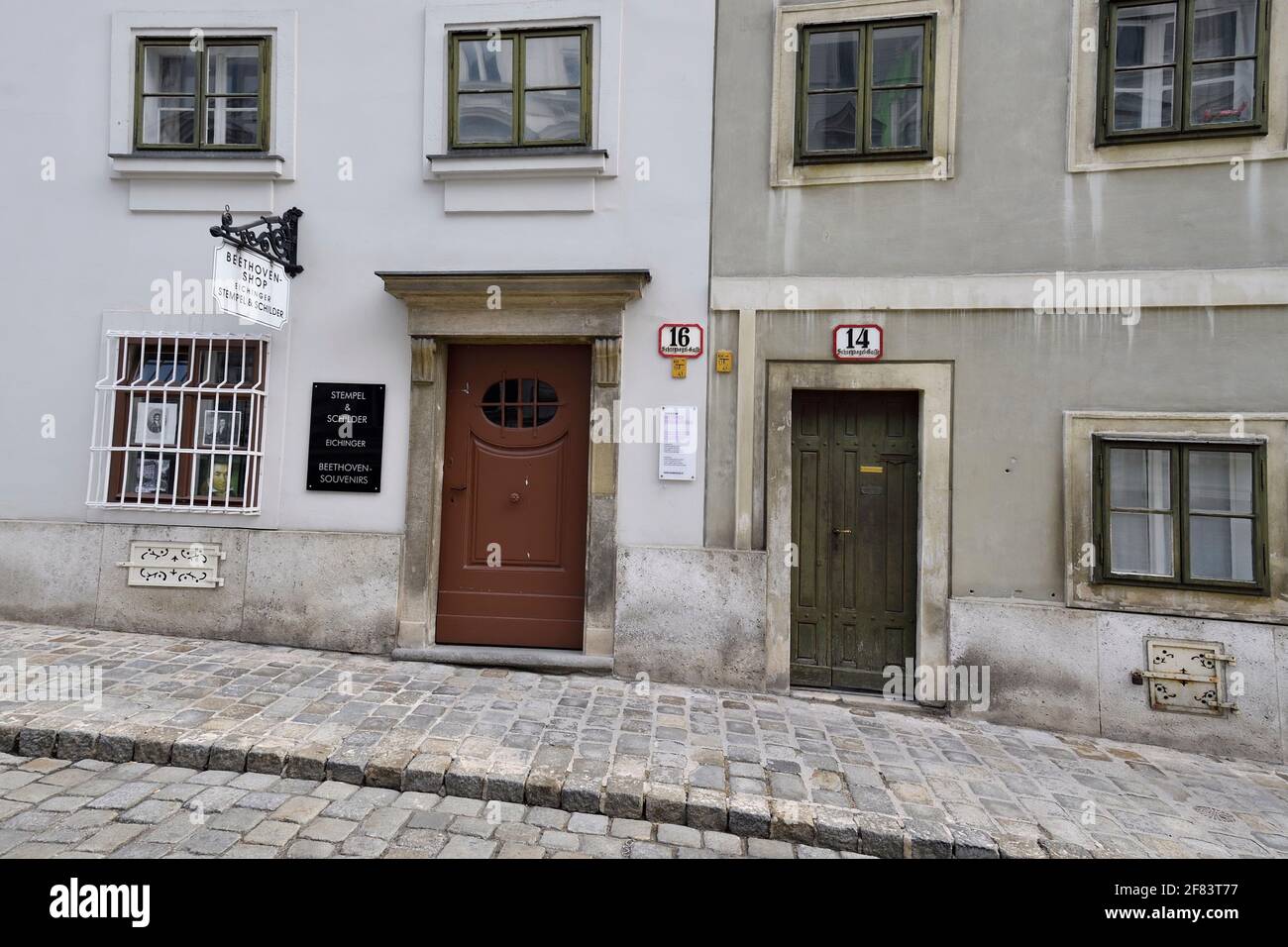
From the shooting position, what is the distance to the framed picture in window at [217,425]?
229 inches

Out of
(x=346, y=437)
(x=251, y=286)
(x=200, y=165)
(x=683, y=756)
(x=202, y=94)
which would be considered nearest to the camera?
(x=683, y=756)

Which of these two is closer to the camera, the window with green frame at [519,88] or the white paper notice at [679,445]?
the white paper notice at [679,445]

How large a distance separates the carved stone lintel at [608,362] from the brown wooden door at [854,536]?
1544 mm

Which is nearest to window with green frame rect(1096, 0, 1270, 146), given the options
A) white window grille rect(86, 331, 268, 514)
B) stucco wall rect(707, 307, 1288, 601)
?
stucco wall rect(707, 307, 1288, 601)

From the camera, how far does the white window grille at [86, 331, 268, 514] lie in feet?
19.0

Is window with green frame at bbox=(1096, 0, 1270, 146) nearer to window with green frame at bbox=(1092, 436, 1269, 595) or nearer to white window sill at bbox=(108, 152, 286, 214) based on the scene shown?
window with green frame at bbox=(1092, 436, 1269, 595)

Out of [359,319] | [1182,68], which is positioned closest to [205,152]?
[359,319]

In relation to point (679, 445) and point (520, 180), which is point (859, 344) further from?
point (520, 180)

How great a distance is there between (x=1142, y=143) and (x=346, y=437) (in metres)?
6.62

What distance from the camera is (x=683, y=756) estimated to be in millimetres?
3984

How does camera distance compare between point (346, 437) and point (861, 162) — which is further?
point (346, 437)

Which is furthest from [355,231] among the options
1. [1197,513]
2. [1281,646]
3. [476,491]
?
[1281,646]

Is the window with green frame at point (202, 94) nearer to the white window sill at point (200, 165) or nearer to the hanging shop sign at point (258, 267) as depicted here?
the white window sill at point (200, 165)

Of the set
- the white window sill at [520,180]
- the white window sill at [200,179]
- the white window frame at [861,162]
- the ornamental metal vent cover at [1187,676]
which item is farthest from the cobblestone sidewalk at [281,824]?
the white window frame at [861,162]
